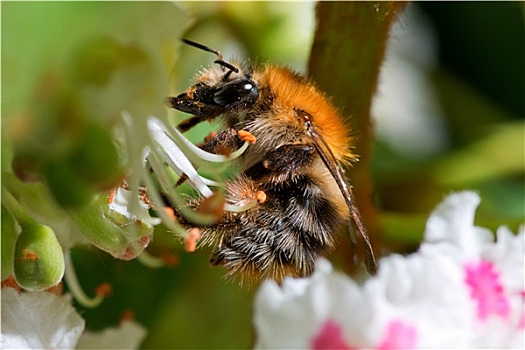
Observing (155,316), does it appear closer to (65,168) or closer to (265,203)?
(265,203)

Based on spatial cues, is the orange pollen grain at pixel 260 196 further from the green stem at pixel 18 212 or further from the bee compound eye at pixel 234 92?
the green stem at pixel 18 212

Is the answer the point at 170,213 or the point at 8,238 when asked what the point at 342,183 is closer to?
the point at 170,213

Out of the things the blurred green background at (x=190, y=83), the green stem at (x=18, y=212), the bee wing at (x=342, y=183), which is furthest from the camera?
the bee wing at (x=342, y=183)

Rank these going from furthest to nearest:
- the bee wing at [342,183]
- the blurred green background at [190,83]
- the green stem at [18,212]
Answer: the bee wing at [342,183]
the green stem at [18,212]
the blurred green background at [190,83]

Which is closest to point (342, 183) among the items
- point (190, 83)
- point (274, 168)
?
point (274, 168)

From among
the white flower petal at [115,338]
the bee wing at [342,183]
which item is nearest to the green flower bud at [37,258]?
the white flower petal at [115,338]

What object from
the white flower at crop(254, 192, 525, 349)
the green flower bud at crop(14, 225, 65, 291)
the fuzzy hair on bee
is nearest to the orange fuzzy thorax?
the fuzzy hair on bee
